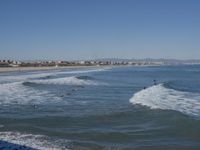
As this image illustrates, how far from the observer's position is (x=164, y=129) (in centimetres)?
1667

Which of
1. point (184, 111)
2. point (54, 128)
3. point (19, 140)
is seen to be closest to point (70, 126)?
point (54, 128)

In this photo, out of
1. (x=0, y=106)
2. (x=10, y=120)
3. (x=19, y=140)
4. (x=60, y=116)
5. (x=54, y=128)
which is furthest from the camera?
(x=0, y=106)

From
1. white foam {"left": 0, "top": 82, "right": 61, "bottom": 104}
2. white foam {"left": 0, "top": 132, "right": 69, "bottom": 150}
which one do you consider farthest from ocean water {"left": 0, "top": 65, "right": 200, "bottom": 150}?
white foam {"left": 0, "top": 82, "right": 61, "bottom": 104}

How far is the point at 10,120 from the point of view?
18266mm

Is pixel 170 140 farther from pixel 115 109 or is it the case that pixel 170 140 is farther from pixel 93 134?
pixel 115 109

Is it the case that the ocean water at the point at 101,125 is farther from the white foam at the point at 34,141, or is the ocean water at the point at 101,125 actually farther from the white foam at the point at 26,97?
the white foam at the point at 26,97

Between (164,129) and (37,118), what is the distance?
5.97m

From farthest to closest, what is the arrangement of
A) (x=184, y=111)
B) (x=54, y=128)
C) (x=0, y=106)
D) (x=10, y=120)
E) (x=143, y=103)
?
(x=143, y=103), (x=0, y=106), (x=184, y=111), (x=10, y=120), (x=54, y=128)

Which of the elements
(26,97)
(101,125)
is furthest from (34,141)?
(26,97)

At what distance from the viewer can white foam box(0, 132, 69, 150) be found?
42.8 feet

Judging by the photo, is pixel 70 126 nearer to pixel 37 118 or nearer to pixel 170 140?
pixel 37 118

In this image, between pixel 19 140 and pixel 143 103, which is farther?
pixel 143 103

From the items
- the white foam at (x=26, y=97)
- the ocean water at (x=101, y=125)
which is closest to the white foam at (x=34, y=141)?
the ocean water at (x=101, y=125)

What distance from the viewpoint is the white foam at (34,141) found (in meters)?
13.0
